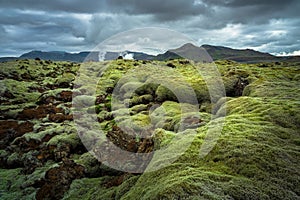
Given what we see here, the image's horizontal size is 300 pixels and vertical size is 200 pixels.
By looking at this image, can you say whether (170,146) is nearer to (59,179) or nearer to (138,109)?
(59,179)

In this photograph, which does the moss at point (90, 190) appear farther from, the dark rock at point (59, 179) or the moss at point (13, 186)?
the moss at point (13, 186)

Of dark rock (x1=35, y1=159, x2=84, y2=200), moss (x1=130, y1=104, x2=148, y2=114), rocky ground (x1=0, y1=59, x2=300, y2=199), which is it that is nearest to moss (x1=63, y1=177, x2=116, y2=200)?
rocky ground (x1=0, y1=59, x2=300, y2=199)

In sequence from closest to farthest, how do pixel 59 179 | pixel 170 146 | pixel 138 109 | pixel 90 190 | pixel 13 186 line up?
pixel 170 146
pixel 90 190
pixel 59 179
pixel 13 186
pixel 138 109

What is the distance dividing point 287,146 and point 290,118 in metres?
4.58

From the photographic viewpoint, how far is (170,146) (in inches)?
637

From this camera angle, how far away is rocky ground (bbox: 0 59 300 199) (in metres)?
11.4

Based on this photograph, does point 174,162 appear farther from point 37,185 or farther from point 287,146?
point 37,185

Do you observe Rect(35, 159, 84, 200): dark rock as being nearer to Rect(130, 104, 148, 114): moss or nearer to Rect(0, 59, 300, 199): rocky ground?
Rect(0, 59, 300, 199): rocky ground

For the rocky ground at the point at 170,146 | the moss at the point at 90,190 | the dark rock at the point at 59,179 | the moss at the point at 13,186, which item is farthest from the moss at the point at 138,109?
the moss at the point at 90,190

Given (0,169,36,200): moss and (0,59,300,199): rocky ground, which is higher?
(0,59,300,199): rocky ground

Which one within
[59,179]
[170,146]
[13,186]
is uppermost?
[170,146]

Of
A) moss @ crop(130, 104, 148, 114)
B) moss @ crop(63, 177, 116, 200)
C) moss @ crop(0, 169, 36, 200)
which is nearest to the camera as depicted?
moss @ crop(63, 177, 116, 200)

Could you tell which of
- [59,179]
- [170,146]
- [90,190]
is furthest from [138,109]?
[170,146]

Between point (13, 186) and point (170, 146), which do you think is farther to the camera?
point (13, 186)
